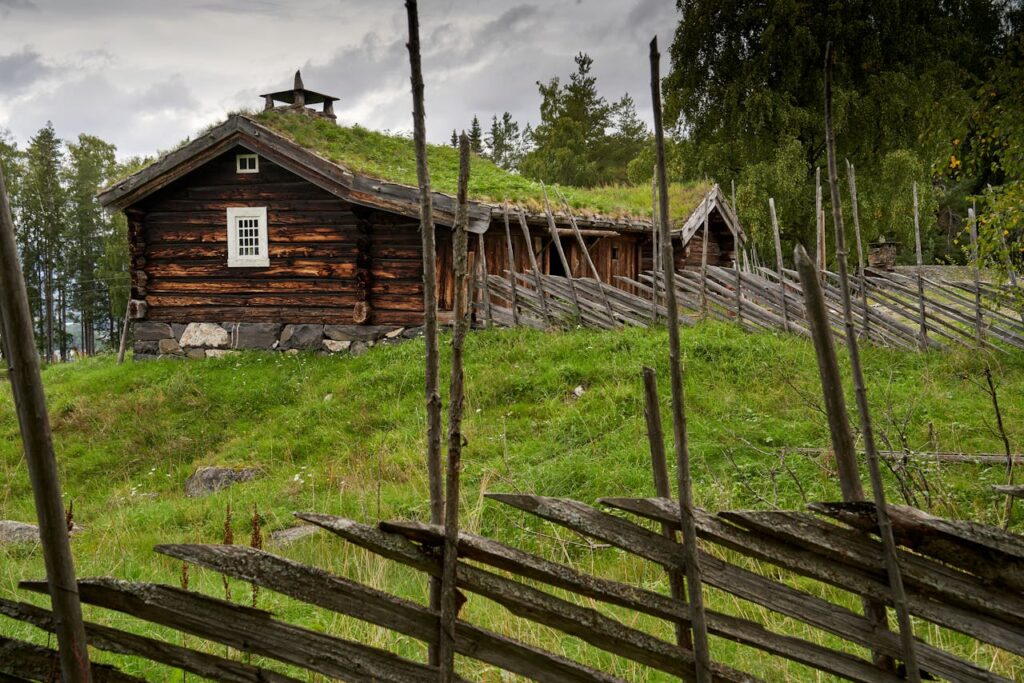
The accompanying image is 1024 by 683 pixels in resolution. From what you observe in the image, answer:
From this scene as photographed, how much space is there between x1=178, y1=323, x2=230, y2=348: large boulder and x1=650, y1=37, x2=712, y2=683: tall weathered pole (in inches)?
506

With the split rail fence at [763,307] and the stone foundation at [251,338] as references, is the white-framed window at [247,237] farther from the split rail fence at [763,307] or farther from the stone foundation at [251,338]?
the split rail fence at [763,307]

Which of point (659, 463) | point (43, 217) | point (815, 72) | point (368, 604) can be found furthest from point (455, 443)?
point (43, 217)

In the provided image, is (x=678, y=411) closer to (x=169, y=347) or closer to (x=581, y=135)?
(x=169, y=347)

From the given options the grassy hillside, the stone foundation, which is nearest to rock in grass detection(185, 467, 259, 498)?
the grassy hillside

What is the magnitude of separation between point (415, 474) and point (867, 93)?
18.8m

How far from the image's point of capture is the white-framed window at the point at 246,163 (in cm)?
1325

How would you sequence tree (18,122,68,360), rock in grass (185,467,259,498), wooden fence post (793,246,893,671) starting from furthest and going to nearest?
tree (18,122,68,360) < rock in grass (185,467,259,498) < wooden fence post (793,246,893,671)

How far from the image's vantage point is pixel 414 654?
10.1 feet

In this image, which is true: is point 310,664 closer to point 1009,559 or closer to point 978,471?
point 1009,559

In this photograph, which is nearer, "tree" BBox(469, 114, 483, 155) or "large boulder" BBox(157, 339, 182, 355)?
"large boulder" BBox(157, 339, 182, 355)

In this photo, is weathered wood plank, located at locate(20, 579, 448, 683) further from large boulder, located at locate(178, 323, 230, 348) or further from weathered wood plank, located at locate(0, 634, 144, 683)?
large boulder, located at locate(178, 323, 230, 348)

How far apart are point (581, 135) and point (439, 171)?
23.6 metres

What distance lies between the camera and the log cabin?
12648 mm

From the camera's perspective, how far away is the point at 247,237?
13453 millimetres
